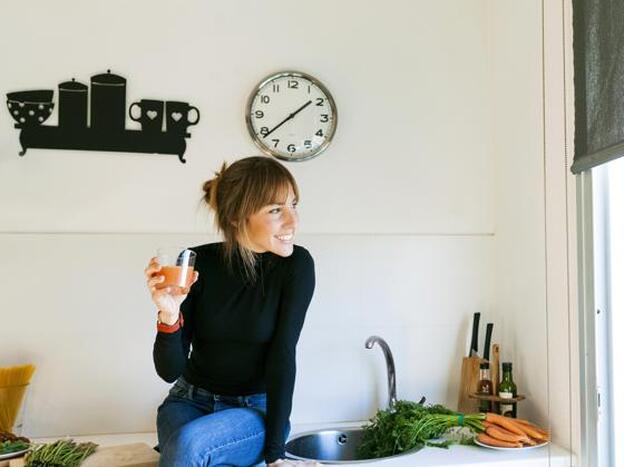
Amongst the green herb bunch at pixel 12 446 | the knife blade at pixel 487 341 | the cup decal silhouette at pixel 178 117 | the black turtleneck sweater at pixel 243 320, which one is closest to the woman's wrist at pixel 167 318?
the black turtleneck sweater at pixel 243 320

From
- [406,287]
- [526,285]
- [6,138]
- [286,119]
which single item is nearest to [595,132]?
[526,285]

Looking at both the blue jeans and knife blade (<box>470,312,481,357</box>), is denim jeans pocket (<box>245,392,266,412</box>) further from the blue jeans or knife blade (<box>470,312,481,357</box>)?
knife blade (<box>470,312,481,357</box>)

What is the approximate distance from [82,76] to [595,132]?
5.51ft

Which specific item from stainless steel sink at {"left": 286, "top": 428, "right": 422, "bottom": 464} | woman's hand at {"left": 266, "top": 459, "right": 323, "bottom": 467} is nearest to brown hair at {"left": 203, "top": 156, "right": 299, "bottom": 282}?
woman's hand at {"left": 266, "top": 459, "right": 323, "bottom": 467}

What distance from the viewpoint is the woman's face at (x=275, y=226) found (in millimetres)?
1583

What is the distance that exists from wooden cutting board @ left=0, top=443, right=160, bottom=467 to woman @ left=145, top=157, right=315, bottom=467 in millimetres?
103

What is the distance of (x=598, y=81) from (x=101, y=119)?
1596mm

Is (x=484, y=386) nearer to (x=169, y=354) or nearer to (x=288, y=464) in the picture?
(x=288, y=464)

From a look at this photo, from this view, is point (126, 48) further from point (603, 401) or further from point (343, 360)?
point (603, 401)

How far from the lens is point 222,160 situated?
218cm

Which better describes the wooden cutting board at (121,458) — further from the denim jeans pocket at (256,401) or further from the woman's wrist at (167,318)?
the woman's wrist at (167,318)

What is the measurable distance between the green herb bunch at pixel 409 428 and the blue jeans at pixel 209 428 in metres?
0.47

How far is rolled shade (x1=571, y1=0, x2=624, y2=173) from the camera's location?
148 centimetres

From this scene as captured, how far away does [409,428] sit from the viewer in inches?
71.8
